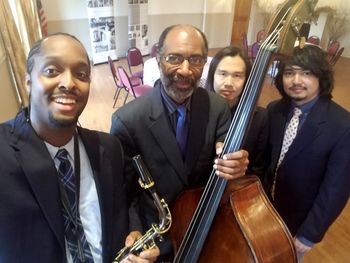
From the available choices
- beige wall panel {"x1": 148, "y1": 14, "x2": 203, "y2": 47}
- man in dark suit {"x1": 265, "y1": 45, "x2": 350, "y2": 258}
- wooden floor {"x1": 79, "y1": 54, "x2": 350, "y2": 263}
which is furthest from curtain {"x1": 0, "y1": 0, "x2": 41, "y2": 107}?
beige wall panel {"x1": 148, "y1": 14, "x2": 203, "y2": 47}

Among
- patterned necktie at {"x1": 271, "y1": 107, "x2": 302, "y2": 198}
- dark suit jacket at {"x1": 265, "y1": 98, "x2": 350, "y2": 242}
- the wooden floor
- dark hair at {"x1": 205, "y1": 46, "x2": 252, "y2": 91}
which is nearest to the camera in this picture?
dark suit jacket at {"x1": 265, "y1": 98, "x2": 350, "y2": 242}

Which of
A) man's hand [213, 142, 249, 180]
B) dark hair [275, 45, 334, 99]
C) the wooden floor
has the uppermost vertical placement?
dark hair [275, 45, 334, 99]

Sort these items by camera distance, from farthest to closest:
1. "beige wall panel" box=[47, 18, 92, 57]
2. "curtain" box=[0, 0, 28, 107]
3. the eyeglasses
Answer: "beige wall panel" box=[47, 18, 92, 57] < "curtain" box=[0, 0, 28, 107] < the eyeglasses

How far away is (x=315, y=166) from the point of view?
1479 mm

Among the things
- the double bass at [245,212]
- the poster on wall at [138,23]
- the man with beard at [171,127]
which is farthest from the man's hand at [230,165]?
the poster on wall at [138,23]

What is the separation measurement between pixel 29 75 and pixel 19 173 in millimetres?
385

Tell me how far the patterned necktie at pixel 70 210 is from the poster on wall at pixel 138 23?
7.32 m

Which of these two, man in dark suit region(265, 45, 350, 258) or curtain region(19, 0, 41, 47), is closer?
man in dark suit region(265, 45, 350, 258)

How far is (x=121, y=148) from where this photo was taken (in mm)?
1227

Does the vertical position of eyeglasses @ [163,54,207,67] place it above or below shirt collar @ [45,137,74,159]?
above

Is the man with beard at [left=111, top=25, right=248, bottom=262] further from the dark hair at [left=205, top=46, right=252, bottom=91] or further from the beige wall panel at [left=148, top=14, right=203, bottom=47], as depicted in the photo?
the beige wall panel at [left=148, top=14, right=203, bottom=47]

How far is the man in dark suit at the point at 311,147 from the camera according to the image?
1415 mm

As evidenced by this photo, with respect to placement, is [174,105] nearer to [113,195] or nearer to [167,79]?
[167,79]

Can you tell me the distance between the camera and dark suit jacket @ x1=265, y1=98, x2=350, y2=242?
141cm
